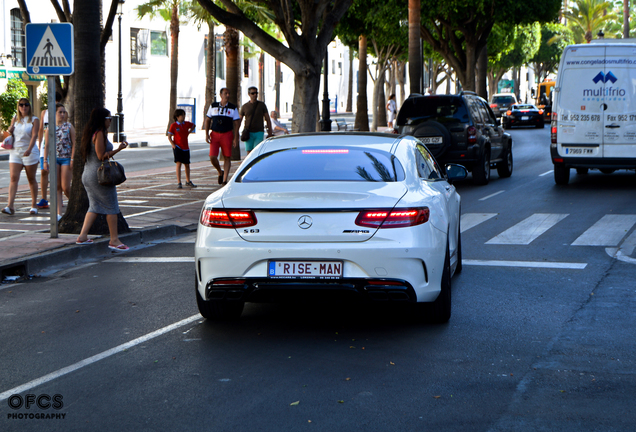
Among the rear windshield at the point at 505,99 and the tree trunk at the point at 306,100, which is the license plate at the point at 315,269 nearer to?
the tree trunk at the point at 306,100

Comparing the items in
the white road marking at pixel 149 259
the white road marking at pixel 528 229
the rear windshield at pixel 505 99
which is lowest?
the white road marking at pixel 149 259

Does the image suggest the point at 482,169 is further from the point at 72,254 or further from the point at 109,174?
the point at 72,254

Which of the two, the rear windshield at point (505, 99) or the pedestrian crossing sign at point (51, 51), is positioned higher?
the rear windshield at point (505, 99)

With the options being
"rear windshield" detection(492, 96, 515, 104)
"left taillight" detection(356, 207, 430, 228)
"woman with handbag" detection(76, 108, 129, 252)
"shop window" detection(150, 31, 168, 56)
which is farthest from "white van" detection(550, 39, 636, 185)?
"shop window" detection(150, 31, 168, 56)

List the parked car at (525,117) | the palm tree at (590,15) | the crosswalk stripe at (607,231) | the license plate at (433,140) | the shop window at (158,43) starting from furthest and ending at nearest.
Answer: the palm tree at (590,15), the shop window at (158,43), the parked car at (525,117), the license plate at (433,140), the crosswalk stripe at (607,231)

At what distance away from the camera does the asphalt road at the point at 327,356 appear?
4.45 metres

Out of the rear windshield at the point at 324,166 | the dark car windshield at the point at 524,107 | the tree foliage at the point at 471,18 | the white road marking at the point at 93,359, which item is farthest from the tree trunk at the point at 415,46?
the white road marking at the point at 93,359

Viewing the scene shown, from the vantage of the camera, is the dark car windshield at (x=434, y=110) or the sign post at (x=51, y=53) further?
the dark car windshield at (x=434, y=110)

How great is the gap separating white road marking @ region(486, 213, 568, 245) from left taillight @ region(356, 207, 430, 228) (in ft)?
16.1

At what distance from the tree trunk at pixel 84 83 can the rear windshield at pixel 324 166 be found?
5.09 meters

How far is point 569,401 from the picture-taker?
4.63 metres

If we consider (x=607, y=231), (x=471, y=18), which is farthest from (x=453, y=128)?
(x=471, y=18)

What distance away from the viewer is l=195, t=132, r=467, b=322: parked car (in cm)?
578

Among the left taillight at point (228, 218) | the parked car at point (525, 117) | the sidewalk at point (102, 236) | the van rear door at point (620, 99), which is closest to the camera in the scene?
the left taillight at point (228, 218)
